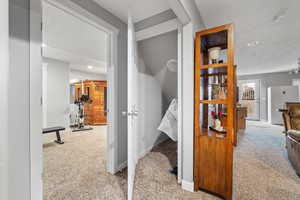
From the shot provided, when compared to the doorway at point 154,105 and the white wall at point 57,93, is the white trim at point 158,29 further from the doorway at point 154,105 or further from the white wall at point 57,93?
the white wall at point 57,93

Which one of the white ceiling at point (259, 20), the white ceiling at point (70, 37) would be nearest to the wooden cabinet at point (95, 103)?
the white ceiling at point (70, 37)

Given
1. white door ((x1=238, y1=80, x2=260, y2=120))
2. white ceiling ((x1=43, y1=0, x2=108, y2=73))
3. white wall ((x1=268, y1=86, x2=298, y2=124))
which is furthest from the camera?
white door ((x1=238, y1=80, x2=260, y2=120))

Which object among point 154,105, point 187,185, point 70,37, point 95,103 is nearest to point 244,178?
point 187,185

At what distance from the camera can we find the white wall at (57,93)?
4168 mm

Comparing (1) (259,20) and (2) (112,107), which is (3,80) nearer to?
(2) (112,107)

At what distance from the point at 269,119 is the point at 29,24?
27.9ft

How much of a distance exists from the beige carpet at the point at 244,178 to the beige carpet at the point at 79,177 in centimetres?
29

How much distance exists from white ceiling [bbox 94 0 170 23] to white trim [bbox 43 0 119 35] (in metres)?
Result: 0.21

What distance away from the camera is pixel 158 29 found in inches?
72.6

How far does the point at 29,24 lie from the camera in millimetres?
971

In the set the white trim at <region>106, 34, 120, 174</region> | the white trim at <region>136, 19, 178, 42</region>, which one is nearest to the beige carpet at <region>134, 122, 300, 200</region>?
the white trim at <region>106, 34, 120, 174</region>

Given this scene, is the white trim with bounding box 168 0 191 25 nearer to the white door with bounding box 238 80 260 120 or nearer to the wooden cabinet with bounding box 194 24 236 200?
the wooden cabinet with bounding box 194 24 236 200

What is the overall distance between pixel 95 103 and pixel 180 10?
528 centimetres

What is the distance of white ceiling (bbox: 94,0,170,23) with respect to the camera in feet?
5.43
